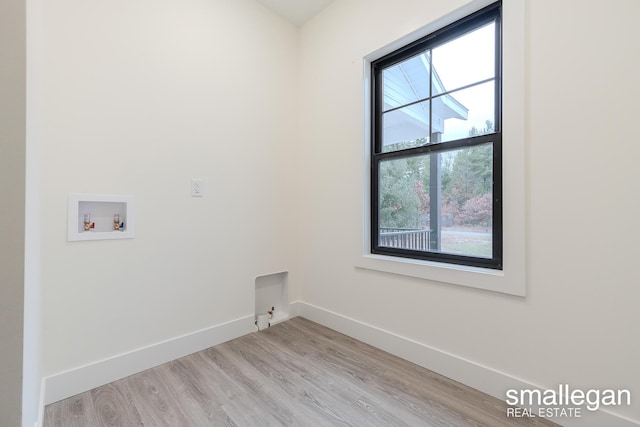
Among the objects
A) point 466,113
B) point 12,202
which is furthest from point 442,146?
point 12,202

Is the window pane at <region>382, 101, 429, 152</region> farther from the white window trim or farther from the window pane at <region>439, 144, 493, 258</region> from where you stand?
the white window trim

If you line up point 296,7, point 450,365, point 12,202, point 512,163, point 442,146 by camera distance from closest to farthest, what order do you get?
point 12,202 → point 512,163 → point 450,365 → point 442,146 → point 296,7

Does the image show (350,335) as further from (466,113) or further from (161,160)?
(161,160)

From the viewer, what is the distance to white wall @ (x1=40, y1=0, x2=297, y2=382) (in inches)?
60.3

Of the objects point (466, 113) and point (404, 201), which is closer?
point (466, 113)

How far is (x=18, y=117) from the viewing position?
673 mm

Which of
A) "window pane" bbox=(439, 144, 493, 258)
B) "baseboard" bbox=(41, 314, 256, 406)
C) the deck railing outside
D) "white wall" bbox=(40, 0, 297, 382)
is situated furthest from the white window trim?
"baseboard" bbox=(41, 314, 256, 406)

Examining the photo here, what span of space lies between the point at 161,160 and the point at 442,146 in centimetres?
186

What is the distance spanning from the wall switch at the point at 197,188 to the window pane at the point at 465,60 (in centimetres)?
177

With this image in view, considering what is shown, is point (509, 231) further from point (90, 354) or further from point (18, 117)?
point (90, 354)

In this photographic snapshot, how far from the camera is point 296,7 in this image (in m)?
2.48

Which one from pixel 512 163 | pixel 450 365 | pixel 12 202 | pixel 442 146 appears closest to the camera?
pixel 12 202

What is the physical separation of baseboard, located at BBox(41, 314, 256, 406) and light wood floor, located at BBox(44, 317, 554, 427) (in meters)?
0.04

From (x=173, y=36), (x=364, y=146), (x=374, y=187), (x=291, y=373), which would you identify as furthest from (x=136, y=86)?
(x=291, y=373)
